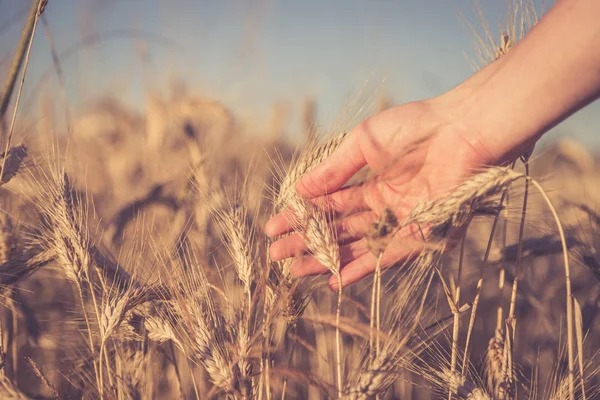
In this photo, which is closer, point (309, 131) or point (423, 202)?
point (423, 202)

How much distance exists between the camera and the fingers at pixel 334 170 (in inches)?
52.7

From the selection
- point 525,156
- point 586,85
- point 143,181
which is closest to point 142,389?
point 525,156

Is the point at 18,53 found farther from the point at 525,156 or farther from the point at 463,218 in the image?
the point at 525,156

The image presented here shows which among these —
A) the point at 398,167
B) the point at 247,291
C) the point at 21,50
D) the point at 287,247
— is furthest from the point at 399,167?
the point at 21,50

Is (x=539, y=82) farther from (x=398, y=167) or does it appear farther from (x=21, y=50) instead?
(x=21, y=50)

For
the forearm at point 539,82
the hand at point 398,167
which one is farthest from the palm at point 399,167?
the forearm at point 539,82

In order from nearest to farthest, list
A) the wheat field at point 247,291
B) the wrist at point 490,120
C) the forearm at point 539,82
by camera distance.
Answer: the wheat field at point 247,291, the forearm at point 539,82, the wrist at point 490,120

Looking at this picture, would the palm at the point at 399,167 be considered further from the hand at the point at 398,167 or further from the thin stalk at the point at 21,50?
the thin stalk at the point at 21,50

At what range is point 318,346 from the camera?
1.93 m

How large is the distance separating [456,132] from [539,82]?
0.29 metres

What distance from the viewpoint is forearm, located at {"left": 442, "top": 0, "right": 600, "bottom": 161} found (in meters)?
1.17

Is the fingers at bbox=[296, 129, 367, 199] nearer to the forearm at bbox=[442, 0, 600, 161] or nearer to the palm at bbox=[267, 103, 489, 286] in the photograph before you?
the palm at bbox=[267, 103, 489, 286]

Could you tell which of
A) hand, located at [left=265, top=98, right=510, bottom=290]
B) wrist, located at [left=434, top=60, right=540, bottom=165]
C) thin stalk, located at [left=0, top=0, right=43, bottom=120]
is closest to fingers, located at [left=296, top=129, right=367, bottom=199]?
hand, located at [left=265, top=98, right=510, bottom=290]

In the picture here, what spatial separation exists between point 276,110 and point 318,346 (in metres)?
1.47
